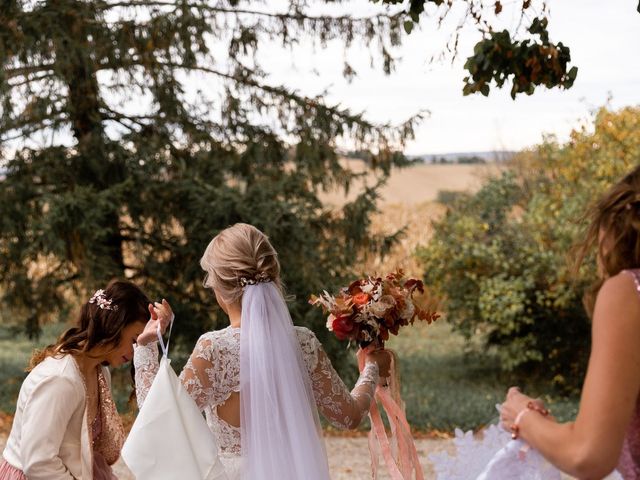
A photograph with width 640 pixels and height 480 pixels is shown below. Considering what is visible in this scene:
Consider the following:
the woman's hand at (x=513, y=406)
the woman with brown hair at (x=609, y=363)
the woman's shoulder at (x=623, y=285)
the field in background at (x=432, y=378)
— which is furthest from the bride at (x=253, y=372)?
the field in background at (x=432, y=378)

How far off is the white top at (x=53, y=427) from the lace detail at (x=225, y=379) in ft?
0.83

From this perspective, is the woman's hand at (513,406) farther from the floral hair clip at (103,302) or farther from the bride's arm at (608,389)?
the floral hair clip at (103,302)

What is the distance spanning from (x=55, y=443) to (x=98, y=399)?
43 centimetres

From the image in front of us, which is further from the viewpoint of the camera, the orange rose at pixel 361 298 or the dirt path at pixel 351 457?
the dirt path at pixel 351 457

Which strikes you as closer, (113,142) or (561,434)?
(561,434)

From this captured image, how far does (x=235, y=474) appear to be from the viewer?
12.3ft

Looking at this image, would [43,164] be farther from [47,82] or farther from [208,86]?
[208,86]

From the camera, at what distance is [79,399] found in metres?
3.76

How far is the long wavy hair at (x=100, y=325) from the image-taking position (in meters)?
3.90

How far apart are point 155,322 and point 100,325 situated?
1.04 feet

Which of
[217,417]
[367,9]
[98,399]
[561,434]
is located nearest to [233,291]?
[217,417]

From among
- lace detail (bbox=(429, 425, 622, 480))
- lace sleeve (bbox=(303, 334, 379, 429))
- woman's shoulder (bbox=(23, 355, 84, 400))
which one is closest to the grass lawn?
lace sleeve (bbox=(303, 334, 379, 429))

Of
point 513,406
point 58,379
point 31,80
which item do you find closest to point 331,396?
point 58,379

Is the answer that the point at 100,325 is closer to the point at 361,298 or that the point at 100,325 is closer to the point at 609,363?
the point at 361,298
